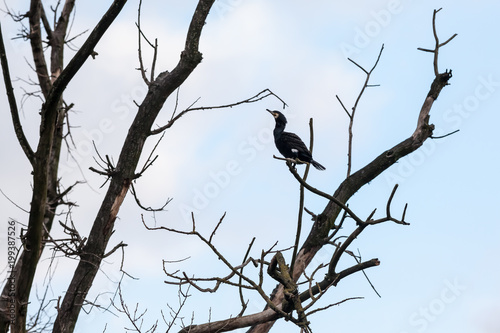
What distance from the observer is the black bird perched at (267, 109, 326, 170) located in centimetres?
870

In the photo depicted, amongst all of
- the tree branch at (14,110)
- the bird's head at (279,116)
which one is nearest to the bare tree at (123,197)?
the tree branch at (14,110)

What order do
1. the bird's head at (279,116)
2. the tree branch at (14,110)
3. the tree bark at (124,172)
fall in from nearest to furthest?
the tree branch at (14,110), the tree bark at (124,172), the bird's head at (279,116)

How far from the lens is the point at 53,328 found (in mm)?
5469

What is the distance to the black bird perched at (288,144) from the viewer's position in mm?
8695

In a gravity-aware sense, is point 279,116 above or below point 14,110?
above

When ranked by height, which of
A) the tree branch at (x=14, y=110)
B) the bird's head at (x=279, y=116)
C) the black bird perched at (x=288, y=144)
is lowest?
the tree branch at (x=14, y=110)

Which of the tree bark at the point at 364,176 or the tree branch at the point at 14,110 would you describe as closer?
the tree branch at the point at 14,110

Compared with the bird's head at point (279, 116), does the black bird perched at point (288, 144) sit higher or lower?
lower

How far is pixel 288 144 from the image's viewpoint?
8.87m

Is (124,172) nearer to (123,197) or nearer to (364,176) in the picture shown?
(123,197)

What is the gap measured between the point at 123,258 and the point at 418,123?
131 inches

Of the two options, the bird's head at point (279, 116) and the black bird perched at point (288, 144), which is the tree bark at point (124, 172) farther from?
the bird's head at point (279, 116)

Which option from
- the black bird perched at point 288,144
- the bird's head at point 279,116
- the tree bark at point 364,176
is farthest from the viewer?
the bird's head at point 279,116

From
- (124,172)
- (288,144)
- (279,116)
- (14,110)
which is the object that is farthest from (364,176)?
(14,110)
